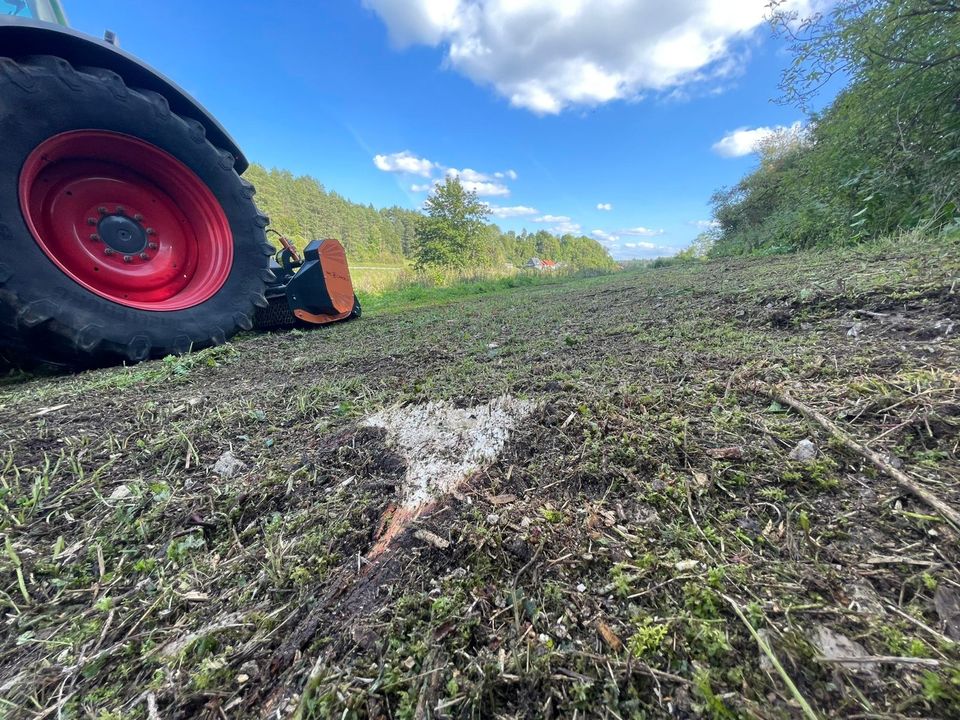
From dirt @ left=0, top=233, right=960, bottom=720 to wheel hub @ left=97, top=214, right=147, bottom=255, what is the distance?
1574mm

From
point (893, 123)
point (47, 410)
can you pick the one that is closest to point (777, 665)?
point (47, 410)

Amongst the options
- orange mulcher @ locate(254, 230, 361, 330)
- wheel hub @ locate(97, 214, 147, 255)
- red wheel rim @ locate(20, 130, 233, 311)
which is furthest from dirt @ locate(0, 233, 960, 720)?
orange mulcher @ locate(254, 230, 361, 330)

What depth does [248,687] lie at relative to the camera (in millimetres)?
670

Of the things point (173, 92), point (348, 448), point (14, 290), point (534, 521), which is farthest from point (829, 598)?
point (173, 92)

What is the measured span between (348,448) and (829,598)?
1.35m

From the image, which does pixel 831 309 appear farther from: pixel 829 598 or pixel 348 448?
pixel 348 448

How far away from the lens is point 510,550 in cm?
89

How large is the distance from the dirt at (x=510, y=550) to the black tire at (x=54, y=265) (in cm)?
80

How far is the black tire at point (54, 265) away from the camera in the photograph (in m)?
2.14

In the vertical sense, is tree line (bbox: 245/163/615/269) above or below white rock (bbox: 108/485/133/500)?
above

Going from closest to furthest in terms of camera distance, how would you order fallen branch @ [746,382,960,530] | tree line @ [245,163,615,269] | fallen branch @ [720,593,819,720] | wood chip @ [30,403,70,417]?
fallen branch @ [720,593,819,720], fallen branch @ [746,382,960,530], wood chip @ [30,403,70,417], tree line @ [245,163,615,269]

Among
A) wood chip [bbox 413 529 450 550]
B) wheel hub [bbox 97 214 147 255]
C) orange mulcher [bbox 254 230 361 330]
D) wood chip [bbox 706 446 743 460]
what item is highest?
wheel hub [bbox 97 214 147 255]

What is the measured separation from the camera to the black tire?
2139mm

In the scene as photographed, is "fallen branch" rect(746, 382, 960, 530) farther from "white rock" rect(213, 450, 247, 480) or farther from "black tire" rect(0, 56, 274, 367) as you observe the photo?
"black tire" rect(0, 56, 274, 367)
